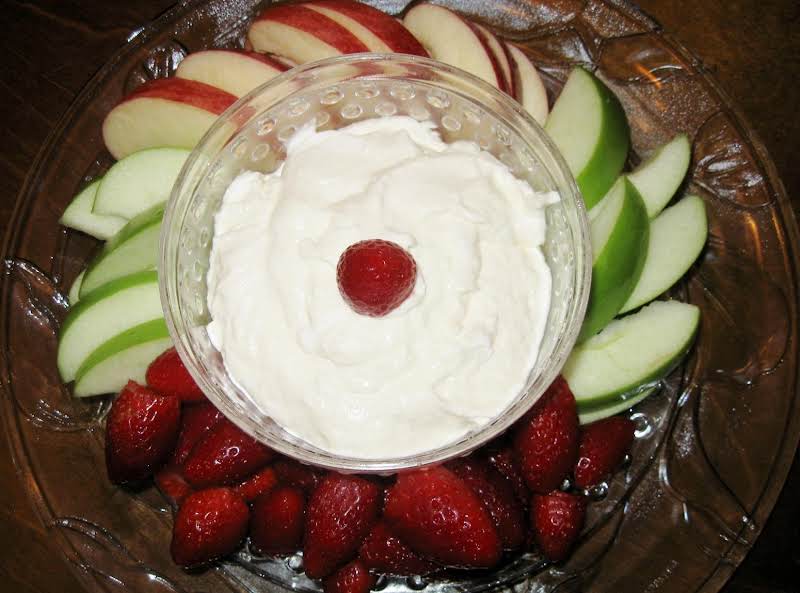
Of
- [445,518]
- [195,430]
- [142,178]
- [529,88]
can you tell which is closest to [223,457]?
[195,430]

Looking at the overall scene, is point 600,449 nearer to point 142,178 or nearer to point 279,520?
point 279,520

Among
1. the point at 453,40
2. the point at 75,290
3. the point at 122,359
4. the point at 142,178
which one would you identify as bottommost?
the point at 122,359

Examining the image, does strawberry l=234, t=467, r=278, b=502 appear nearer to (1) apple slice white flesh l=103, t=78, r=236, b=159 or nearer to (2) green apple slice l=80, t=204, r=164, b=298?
(2) green apple slice l=80, t=204, r=164, b=298

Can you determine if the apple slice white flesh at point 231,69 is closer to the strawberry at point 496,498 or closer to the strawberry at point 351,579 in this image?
the strawberry at point 496,498

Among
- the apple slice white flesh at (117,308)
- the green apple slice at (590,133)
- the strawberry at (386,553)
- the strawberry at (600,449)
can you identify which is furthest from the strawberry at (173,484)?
the green apple slice at (590,133)

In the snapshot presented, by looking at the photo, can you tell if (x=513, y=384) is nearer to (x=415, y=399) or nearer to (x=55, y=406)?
(x=415, y=399)

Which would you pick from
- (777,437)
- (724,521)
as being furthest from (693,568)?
(777,437)
